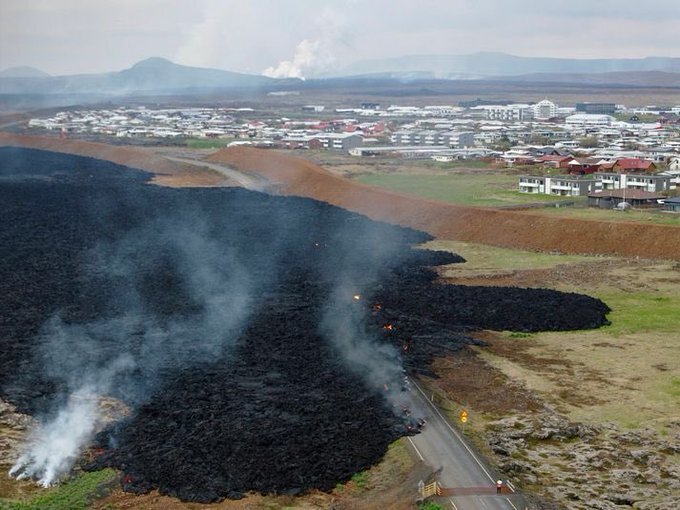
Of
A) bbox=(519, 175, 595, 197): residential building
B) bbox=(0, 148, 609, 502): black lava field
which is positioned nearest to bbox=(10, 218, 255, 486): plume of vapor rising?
bbox=(0, 148, 609, 502): black lava field

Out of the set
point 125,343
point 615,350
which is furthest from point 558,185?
point 125,343

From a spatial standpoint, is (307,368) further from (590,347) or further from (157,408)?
(590,347)

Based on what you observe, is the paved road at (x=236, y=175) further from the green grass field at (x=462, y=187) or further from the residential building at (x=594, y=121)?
the residential building at (x=594, y=121)

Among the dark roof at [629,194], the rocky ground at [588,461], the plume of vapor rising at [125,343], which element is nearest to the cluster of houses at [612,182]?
the dark roof at [629,194]

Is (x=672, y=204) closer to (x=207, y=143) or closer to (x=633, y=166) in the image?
(x=633, y=166)

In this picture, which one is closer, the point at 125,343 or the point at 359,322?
the point at 125,343

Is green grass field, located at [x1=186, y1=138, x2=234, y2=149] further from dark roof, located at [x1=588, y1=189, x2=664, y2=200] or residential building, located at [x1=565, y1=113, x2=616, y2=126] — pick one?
dark roof, located at [x1=588, y1=189, x2=664, y2=200]
